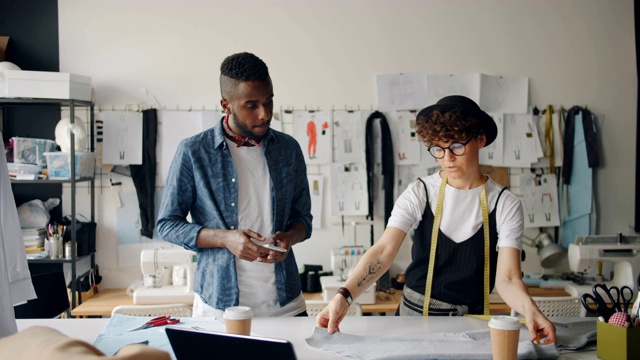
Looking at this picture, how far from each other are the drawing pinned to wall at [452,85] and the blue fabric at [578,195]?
2.60 feet

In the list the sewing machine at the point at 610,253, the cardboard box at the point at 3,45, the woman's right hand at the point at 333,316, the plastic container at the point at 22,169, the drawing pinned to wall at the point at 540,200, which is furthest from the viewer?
the drawing pinned to wall at the point at 540,200

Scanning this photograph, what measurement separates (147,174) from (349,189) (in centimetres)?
142

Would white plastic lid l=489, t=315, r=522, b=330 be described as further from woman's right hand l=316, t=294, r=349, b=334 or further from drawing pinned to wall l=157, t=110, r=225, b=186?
drawing pinned to wall l=157, t=110, r=225, b=186

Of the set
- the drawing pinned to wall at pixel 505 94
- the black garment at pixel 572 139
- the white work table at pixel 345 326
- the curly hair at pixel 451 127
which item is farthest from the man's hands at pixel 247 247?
the black garment at pixel 572 139

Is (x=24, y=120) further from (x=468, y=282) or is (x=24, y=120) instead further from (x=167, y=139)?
(x=468, y=282)

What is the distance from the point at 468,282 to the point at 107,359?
1.60 meters

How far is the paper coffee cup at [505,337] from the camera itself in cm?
154

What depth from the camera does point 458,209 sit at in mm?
2293

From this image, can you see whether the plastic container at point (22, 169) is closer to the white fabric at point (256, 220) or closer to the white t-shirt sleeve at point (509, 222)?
the white fabric at point (256, 220)

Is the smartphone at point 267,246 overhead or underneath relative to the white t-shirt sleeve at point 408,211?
underneath

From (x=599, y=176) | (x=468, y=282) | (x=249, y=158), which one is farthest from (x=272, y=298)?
(x=599, y=176)

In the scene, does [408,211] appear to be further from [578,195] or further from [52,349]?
[578,195]

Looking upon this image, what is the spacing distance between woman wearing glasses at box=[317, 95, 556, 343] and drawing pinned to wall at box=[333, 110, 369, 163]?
2.19m

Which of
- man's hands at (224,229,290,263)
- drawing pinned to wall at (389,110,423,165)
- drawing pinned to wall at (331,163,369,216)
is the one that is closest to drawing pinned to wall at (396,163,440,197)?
drawing pinned to wall at (389,110,423,165)
